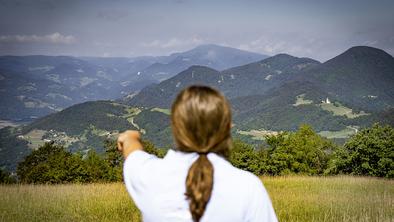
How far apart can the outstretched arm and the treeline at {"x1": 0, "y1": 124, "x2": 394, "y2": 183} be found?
1975 cm

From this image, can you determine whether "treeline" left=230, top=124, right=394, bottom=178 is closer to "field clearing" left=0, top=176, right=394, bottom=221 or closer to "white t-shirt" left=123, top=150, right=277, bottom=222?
"field clearing" left=0, top=176, right=394, bottom=221

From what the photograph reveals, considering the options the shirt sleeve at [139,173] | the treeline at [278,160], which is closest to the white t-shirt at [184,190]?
the shirt sleeve at [139,173]

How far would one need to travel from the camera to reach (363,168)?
24672mm

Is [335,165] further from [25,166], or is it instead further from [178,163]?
[178,163]

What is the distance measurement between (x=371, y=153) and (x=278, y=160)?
6.29m

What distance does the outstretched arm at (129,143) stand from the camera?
213cm

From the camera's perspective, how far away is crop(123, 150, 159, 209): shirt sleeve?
1.93 metres

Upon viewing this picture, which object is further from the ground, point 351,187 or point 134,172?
point 134,172

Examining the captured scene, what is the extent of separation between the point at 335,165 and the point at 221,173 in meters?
26.8

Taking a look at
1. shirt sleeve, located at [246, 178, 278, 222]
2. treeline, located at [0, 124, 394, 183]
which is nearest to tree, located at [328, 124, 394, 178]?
treeline, located at [0, 124, 394, 183]

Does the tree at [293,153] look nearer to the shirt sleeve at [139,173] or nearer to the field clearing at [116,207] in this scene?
the field clearing at [116,207]

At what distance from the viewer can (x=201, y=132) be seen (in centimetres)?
176

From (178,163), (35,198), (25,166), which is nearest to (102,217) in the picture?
(35,198)

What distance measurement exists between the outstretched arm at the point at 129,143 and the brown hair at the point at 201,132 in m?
0.41
